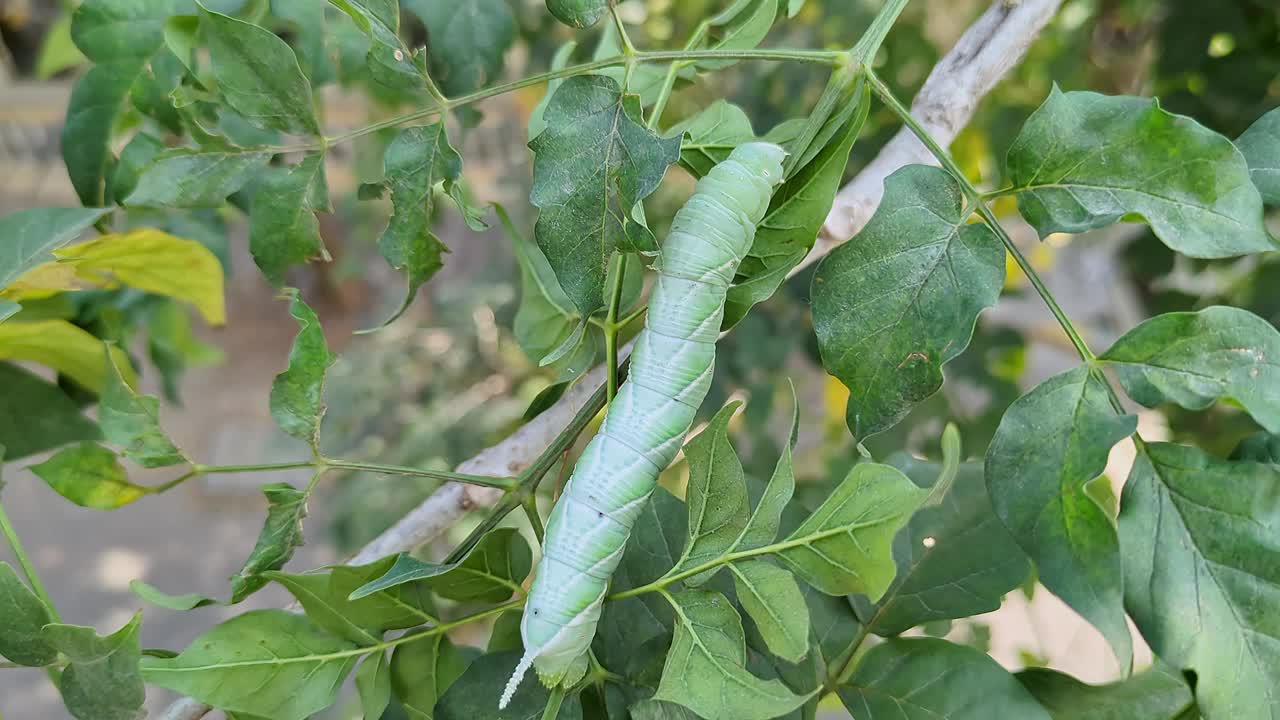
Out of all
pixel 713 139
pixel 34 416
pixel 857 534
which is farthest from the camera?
pixel 34 416

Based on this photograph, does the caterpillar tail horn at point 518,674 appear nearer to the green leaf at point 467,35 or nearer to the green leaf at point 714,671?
the green leaf at point 714,671

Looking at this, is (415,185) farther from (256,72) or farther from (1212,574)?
(1212,574)

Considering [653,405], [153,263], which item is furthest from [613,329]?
[153,263]

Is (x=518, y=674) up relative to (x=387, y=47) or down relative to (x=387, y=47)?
down

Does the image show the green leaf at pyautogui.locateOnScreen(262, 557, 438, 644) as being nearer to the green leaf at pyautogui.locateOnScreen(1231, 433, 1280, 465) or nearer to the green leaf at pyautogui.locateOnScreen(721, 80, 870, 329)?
the green leaf at pyautogui.locateOnScreen(721, 80, 870, 329)

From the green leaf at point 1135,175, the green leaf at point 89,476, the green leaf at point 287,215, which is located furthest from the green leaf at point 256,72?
the green leaf at point 1135,175

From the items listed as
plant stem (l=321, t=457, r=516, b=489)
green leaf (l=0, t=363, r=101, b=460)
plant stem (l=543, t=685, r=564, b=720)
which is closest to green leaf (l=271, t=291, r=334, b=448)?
plant stem (l=321, t=457, r=516, b=489)

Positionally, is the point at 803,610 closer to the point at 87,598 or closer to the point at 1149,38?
the point at 1149,38
